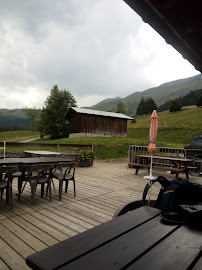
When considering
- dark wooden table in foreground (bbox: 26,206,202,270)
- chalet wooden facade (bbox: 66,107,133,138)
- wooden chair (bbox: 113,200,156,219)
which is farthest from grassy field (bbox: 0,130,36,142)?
dark wooden table in foreground (bbox: 26,206,202,270)

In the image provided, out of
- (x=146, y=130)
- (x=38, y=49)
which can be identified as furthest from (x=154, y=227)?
(x=146, y=130)

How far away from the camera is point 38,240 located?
2.77 metres

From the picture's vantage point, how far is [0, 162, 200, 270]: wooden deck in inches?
101

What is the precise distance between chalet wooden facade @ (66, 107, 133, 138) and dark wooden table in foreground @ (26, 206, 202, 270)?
2705cm

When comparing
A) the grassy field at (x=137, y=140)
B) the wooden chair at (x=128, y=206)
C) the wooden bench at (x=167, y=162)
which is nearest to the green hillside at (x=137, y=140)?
the grassy field at (x=137, y=140)

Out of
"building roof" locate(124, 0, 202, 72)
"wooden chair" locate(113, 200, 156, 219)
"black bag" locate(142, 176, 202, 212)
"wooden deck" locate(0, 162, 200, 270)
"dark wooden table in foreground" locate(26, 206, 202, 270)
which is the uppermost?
"building roof" locate(124, 0, 202, 72)

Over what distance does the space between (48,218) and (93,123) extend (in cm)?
2678

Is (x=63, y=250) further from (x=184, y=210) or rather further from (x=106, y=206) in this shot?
(x=106, y=206)

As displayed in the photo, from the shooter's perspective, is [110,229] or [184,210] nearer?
[110,229]

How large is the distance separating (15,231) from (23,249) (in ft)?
2.00

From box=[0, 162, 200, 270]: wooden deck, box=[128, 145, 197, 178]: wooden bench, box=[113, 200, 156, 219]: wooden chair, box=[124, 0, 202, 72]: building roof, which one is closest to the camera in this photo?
box=[124, 0, 202, 72]: building roof

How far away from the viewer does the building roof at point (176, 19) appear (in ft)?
5.41

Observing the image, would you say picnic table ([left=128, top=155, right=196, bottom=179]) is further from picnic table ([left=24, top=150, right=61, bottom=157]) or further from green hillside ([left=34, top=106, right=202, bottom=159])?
green hillside ([left=34, top=106, right=202, bottom=159])

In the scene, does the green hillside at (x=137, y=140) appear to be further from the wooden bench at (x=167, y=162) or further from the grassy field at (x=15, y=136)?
the grassy field at (x=15, y=136)
